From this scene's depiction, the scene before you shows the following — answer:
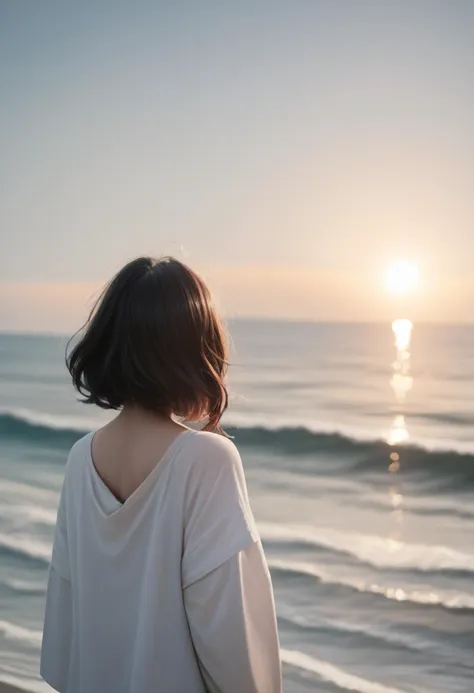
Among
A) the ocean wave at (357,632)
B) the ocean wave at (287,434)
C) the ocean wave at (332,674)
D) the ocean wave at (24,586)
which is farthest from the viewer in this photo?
the ocean wave at (287,434)

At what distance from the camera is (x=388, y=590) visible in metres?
4.83

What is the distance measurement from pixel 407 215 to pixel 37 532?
1150 centimetres

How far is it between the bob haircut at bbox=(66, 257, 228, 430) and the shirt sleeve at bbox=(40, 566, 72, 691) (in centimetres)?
48

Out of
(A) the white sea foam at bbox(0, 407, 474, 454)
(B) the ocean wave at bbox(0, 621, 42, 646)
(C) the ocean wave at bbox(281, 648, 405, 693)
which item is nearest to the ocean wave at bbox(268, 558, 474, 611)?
(C) the ocean wave at bbox(281, 648, 405, 693)

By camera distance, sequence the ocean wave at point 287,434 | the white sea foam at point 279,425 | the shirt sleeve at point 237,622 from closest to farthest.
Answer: the shirt sleeve at point 237,622 → the ocean wave at point 287,434 → the white sea foam at point 279,425

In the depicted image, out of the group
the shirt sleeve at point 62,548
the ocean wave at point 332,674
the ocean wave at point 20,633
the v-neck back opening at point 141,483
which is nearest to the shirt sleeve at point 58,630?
the shirt sleeve at point 62,548

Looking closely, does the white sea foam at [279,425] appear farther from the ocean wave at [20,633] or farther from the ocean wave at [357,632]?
the ocean wave at [20,633]

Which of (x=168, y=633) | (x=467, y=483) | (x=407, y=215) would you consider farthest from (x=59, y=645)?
(x=407, y=215)

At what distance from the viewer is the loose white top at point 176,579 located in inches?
57.2

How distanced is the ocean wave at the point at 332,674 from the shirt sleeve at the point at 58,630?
78.2 inches

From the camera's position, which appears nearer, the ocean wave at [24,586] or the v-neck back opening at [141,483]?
the v-neck back opening at [141,483]

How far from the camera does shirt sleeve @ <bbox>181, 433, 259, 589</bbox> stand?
144 cm

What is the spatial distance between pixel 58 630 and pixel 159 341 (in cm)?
71

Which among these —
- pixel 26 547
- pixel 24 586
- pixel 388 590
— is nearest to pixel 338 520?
pixel 388 590
